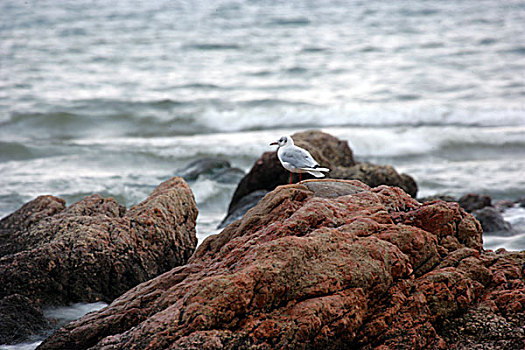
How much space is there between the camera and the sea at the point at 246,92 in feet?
37.1

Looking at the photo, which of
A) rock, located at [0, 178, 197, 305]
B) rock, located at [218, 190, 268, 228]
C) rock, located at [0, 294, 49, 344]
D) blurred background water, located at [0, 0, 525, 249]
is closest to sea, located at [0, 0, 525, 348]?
blurred background water, located at [0, 0, 525, 249]

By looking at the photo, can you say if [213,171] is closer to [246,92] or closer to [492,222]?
[492,222]

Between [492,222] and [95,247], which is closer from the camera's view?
[95,247]

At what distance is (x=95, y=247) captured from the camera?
4.97m

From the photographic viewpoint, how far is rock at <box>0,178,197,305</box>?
4.83 m

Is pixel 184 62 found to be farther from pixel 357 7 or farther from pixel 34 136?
pixel 357 7

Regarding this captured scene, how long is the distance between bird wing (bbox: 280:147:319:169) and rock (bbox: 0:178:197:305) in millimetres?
1213

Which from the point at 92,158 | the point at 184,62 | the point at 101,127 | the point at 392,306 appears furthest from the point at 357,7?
the point at 392,306

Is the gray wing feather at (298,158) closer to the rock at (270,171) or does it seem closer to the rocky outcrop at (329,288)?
the rocky outcrop at (329,288)

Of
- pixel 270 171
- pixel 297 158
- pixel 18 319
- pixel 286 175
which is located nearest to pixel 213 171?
pixel 270 171

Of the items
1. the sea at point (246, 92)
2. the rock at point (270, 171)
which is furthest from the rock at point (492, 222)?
the rock at point (270, 171)

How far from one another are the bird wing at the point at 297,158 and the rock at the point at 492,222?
364 cm

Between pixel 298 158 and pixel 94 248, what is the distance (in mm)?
2006

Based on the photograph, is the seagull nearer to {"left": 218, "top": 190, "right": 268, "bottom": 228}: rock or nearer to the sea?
{"left": 218, "top": 190, "right": 268, "bottom": 228}: rock
